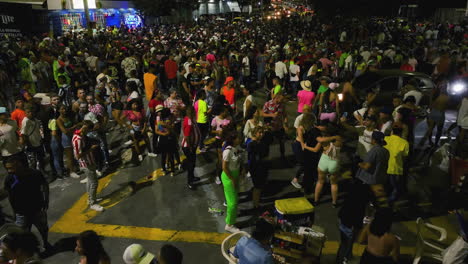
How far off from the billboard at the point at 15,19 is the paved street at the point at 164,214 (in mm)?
20083

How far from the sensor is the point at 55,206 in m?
6.52

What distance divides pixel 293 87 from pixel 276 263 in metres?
9.99

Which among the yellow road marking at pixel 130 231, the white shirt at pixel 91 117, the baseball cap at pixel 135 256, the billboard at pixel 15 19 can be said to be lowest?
the yellow road marking at pixel 130 231

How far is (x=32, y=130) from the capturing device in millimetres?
6680

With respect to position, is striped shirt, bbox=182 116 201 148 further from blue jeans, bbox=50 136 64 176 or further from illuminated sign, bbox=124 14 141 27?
illuminated sign, bbox=124 14 141 27

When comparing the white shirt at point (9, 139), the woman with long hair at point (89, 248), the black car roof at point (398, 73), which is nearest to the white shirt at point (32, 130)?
the white shirt at point (9, 139)

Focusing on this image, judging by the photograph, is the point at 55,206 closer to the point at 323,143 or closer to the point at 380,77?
the point at 323,143

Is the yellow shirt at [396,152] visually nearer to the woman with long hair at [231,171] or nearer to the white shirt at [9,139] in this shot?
the woman with long hair at [231,171]

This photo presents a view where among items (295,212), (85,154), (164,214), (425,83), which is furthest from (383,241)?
(425,83)

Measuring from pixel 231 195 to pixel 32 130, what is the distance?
417 cm

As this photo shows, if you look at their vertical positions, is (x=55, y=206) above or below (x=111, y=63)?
Result: below

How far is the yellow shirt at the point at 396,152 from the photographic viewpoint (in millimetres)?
5719

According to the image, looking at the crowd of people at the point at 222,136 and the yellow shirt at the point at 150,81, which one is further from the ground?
the yellow shirt at the point at 150,81

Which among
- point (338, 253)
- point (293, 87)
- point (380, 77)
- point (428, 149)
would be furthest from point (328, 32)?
point (338, 253)
